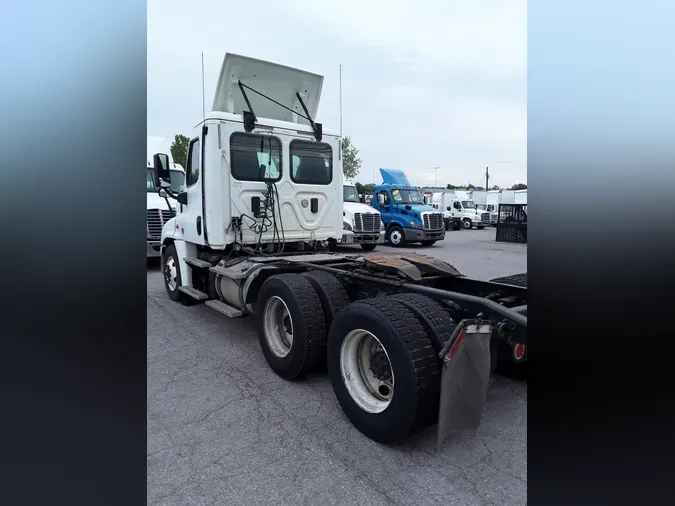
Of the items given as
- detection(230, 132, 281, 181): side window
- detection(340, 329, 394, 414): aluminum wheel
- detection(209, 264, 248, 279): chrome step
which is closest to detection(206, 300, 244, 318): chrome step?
detection(209, 264, 248, 279): chrome step

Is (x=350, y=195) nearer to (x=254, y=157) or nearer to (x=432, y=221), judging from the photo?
(x=432, y=221)

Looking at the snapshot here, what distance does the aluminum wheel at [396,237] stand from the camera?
18.7 meters

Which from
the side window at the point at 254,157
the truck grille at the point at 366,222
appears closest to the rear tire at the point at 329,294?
the side window at the point at 254,157

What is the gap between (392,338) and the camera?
2.86 meters

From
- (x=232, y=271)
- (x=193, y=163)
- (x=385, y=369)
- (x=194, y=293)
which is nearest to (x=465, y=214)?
(x=193, y=163)

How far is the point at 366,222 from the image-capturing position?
628 inches

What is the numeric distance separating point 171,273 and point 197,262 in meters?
1.31

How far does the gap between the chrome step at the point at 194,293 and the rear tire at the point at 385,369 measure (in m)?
3.06

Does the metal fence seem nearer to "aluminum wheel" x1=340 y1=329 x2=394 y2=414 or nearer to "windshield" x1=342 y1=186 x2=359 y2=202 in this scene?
"windshield" x1=342 y1=186 x2=359 y2=202

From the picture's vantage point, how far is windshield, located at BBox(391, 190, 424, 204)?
19.0m

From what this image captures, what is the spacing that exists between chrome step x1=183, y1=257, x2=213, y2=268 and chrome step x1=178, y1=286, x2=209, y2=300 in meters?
0.37
